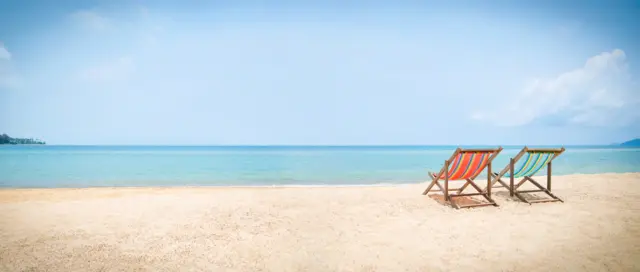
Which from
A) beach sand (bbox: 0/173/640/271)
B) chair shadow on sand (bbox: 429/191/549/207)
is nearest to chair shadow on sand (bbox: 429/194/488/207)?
chair shadow on sand (bbox: 429/191/549/207)

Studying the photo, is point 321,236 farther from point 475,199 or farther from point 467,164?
point 475,199

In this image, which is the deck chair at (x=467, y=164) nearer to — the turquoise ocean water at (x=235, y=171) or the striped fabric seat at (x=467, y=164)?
the striped fabric seat at (x=467, y=164)

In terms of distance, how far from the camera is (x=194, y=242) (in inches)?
162

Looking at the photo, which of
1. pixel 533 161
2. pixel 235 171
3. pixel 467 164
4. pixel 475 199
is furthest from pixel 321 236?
pixel 235 171

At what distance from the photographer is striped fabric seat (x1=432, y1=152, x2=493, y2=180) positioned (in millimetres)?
5988

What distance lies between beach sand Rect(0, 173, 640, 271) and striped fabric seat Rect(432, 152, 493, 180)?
31.6 inches

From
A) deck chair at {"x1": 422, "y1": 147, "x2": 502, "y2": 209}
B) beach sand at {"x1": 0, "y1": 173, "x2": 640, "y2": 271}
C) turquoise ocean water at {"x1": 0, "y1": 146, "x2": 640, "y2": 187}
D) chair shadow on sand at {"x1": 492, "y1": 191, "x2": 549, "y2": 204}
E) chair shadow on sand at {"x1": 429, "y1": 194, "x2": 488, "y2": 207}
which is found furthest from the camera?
turquoise ocean water at {"x1": 0, "y1": 146, "x2": 640, "y2": 187}

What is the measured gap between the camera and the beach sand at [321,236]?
134 inches

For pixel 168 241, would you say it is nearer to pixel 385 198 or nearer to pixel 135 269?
pixel 135 269

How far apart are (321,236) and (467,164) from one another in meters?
3.44

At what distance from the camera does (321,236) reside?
4.33 meters

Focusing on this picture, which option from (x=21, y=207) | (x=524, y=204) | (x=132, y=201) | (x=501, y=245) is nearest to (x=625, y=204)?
(x=524, y=204)

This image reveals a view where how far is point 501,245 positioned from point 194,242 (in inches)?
Answer: 151

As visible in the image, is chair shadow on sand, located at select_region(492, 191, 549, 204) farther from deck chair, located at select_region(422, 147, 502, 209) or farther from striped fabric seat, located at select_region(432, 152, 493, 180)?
striped fabric seat, located at select_region(432, 152, 493, 180)
